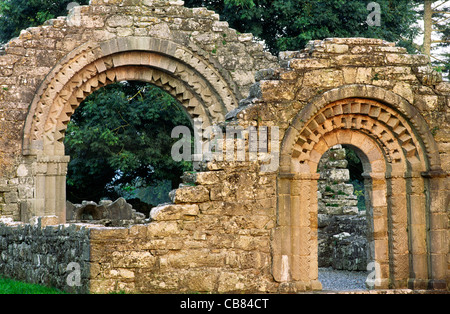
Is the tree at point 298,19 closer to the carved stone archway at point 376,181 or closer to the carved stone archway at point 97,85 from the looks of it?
the carved stone archway at point 97,85

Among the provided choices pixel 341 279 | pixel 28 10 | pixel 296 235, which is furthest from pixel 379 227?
pixel 28 10

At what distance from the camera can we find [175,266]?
30.2ft

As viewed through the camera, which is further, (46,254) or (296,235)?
(46,254)

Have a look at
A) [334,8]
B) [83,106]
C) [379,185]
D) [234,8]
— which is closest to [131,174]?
[83,106]

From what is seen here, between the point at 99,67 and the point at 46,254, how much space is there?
15.9 ft

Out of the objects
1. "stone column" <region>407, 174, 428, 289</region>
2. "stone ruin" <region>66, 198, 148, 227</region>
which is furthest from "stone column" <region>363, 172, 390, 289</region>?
"stone ruin" <region>66, 198, 148, 227</region>

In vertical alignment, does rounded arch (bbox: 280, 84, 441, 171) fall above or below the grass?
above

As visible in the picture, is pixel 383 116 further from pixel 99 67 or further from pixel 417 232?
pixel 99 67

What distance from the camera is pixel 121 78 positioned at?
46.9ft

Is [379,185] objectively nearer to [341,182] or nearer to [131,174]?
[341,182]

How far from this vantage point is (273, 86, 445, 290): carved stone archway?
32.1ft

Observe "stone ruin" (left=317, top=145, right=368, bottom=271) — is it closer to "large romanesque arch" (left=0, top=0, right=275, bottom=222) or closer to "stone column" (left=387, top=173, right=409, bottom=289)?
"large romanesque arch" (left=0, top=0, right=275, bottom=222)

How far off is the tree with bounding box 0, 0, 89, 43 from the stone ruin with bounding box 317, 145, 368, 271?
9208mm

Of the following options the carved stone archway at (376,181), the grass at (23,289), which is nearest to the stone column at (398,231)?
the carved stone archway at (376,181)
